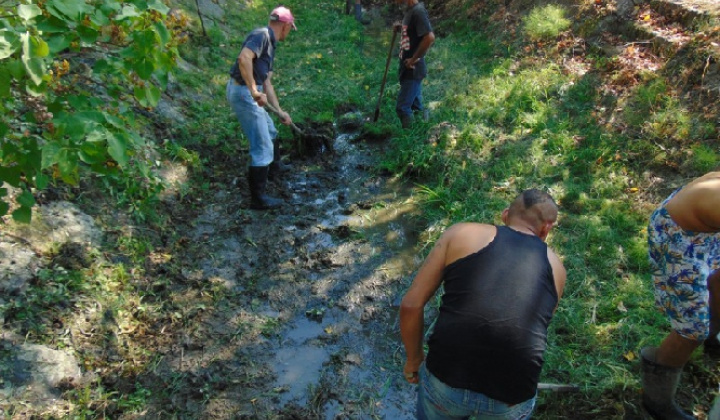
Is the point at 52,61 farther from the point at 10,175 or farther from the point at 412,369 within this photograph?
the point at 412,369

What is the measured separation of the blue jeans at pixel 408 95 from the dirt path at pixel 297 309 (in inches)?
51.5

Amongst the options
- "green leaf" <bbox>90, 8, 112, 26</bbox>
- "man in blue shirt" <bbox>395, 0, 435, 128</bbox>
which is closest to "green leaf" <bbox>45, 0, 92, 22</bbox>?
"green leaf" <bbox>90, 8, 112, 26</bbox>

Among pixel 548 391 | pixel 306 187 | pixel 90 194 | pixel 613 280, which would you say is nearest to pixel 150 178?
pixel 90 194

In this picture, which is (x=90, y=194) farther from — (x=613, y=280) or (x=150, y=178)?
(x=613, y=280)

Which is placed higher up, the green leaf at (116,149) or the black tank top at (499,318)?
the green leaf at (116,149)

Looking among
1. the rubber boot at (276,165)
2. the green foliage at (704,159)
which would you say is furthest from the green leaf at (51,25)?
the green foliage at (704,159)

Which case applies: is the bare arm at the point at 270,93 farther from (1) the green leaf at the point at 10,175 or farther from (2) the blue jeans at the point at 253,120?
(1) the green leaf at the point at 10,175

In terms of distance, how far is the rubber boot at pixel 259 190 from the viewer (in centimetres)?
477

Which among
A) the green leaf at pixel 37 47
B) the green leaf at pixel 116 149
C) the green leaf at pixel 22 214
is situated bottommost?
the green leaf at pixel 22 214

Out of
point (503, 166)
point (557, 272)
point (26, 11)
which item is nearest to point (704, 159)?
point (503, 166)

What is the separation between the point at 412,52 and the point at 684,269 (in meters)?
4.24

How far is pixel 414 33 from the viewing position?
5.68 m

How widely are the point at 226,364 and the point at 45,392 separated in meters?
1.07

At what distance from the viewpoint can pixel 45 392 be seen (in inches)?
104
